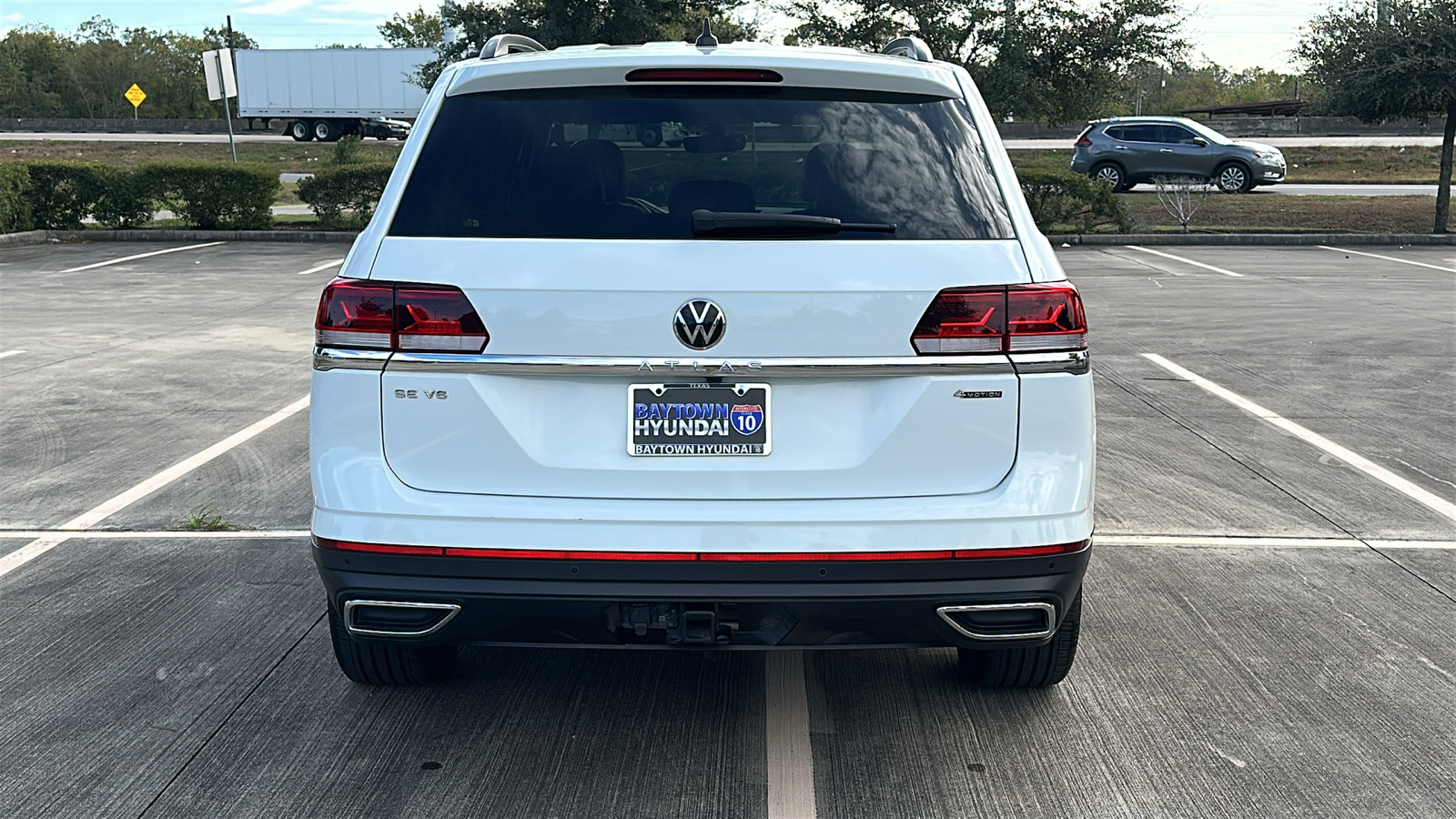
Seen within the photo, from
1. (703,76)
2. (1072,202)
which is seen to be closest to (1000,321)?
(703,76)

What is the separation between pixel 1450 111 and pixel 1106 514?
1923 cm

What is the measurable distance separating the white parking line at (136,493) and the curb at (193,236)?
44.9 ft

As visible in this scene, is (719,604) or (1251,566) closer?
(719,604)

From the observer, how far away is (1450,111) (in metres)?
21.5

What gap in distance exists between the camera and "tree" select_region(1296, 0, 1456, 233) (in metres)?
20.7

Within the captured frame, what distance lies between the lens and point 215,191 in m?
21.6

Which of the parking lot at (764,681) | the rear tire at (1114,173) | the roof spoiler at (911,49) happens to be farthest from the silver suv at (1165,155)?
the roof spoiler at (911,49)

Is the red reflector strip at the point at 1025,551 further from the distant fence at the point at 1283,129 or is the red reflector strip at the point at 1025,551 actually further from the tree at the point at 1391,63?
the distant fence at the point at 1283,129

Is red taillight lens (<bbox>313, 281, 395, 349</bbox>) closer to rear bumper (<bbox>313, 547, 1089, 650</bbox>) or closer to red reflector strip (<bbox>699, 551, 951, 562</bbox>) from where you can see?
rear bumper (<bbox>313, 547, 1089, 650</bbox>)

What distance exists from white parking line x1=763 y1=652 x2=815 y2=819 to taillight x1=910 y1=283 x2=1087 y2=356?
1191 millimetres

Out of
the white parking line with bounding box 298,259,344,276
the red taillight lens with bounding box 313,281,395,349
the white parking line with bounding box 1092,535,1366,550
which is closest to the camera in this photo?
the red taillight lens with bounding box 313,281,395,349

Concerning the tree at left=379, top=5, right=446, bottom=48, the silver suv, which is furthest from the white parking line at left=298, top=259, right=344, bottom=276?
the tree at left=379, top=5, right=446, bottom=48

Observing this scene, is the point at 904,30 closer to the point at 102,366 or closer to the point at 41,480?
the point at 102,366

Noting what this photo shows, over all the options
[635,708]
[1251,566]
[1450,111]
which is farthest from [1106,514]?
[1450,111]
